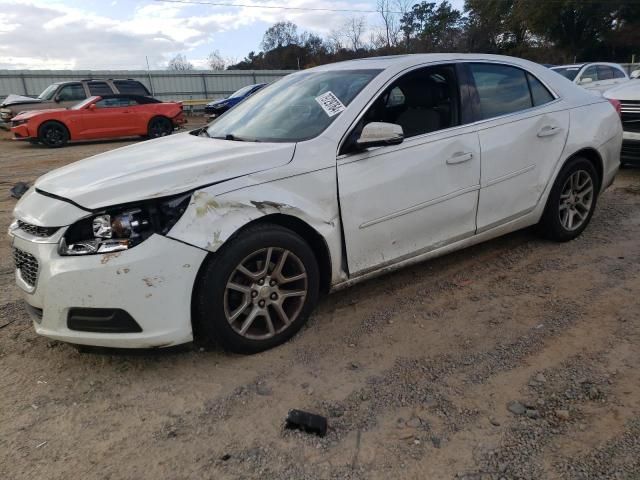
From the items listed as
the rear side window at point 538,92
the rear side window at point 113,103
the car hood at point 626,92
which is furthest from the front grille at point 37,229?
the rear side window at point 113,103

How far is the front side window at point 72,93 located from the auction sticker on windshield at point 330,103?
14116mm

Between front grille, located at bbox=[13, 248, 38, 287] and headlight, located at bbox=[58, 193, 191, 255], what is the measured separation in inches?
9.7

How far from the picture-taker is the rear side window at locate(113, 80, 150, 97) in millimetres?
15734

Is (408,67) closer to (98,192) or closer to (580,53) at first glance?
(98,192)

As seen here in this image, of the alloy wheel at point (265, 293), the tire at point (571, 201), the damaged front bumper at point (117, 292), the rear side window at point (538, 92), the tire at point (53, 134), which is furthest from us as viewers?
the tire at point (53, 134)

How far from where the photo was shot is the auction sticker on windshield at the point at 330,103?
3.26 m

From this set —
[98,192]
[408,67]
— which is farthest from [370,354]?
[408,67]

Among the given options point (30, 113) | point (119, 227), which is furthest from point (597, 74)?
point (30, 113)

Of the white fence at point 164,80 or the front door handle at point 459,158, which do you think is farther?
the white fence at point 164,80

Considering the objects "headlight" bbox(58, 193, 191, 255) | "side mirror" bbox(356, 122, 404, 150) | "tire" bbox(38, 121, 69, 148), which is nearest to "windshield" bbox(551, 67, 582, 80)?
"side mirror" bbox(356, 122, 404, 150)

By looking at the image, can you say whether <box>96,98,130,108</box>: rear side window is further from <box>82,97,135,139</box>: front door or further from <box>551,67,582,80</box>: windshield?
<box>551,67,582,80</box>: windshield

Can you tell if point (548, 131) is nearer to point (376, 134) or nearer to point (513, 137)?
point (513, 137)

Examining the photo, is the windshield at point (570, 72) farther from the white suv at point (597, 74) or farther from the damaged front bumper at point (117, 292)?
the damaged front bumper at point (117, 292)

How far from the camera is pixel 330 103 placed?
3.35m
